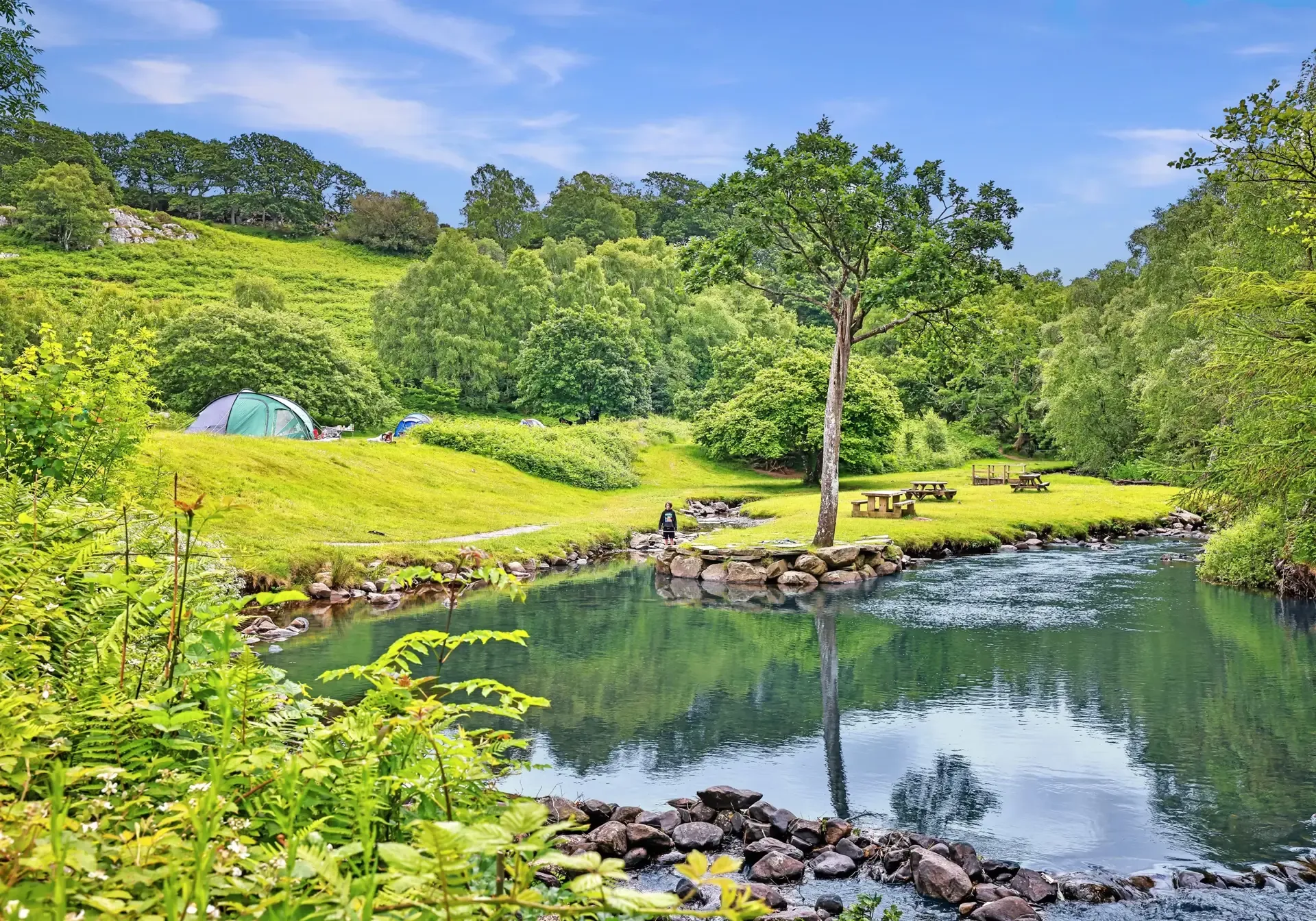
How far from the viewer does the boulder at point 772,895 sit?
825cm

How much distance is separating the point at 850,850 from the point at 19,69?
25.0m

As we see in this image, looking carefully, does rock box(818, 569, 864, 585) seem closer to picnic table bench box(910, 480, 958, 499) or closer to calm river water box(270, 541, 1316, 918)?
calm river water box(270, 541, 1316, 918)

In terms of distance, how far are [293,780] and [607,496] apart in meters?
46.0

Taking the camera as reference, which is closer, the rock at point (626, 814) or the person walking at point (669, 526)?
the rock at point (626, 814)

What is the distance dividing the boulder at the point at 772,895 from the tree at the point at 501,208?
129675mm

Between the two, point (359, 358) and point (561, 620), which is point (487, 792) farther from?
point (359, 358)

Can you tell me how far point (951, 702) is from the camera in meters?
15.5

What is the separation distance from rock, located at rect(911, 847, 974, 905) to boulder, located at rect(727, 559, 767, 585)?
18744mm

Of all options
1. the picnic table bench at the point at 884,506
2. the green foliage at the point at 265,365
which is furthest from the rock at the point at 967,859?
the green foliage at the point at 265,365

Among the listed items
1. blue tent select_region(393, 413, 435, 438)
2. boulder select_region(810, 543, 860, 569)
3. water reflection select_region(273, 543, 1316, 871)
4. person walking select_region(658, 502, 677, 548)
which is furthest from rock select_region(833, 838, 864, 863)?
blue tent select_region(393, 413, 435, 438)

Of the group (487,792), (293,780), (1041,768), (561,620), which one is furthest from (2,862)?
(561,620)

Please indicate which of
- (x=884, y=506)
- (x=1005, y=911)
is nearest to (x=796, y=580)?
(x=884, y=506)

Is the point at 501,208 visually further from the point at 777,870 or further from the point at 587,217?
the point at 777,870

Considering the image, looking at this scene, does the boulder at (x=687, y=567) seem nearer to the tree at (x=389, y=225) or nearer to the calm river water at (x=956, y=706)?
the calm river water at (x=956, y=706)
